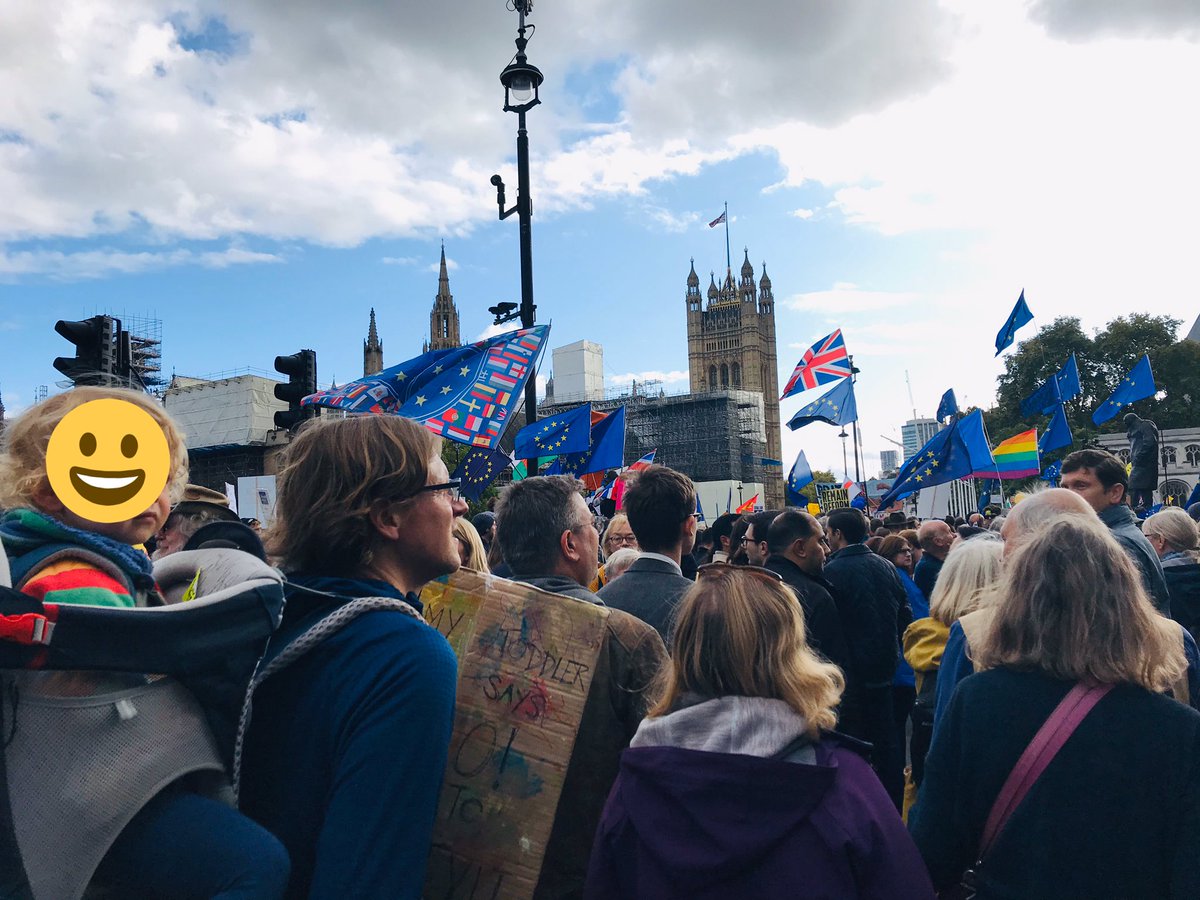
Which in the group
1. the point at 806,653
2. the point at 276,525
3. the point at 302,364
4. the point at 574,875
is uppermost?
the point at 302,364

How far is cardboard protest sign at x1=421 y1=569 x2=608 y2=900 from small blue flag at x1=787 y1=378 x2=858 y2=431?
13.6 meters

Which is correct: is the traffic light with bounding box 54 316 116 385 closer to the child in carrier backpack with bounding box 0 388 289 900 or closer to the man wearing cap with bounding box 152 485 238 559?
the man wearing cap with bounding box 152 485 238 559

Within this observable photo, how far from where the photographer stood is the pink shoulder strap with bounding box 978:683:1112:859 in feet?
7.23

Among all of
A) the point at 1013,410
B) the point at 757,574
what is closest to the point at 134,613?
the point at 757,574

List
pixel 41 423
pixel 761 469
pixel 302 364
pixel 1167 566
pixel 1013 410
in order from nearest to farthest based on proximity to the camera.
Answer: pixel 41 423, pixel 1167 566, pixel 302 364, pixel 1013 410, pixel 761 469

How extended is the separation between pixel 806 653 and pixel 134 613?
1417 millimetres

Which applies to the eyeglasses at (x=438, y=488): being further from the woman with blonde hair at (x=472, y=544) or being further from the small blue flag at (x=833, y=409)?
the small blue flag at (x=833, y=409)

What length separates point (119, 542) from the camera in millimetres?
1615

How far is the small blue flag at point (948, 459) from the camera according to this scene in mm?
12078

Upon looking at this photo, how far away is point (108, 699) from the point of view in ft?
4.47

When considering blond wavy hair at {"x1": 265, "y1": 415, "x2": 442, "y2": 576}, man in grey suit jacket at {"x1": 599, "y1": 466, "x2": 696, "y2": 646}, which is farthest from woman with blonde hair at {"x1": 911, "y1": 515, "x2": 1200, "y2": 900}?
blond wavy hair at {"x1": 265, "y1": 415, "x2": 442, "y2": 576}

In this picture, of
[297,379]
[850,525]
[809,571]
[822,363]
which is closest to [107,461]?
[809,571]

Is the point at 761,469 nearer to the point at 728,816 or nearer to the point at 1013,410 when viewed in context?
the point at 1013,410

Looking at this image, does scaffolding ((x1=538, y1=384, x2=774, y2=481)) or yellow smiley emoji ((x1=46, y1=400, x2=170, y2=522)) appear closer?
yellow smiley emoji ((x1=46, y1=400, x2=170, y2=522))
